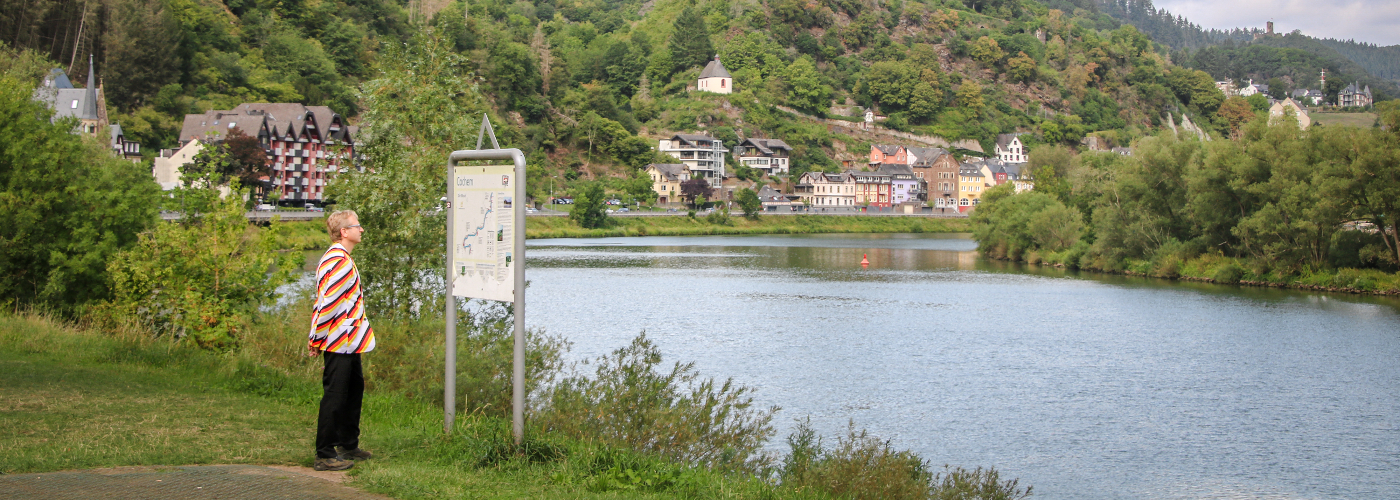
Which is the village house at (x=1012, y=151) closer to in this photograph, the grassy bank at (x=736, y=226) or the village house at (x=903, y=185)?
the village house at (x=903, y=185)

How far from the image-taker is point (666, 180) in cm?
11812

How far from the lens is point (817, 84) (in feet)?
530

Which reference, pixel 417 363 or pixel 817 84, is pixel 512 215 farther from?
pixel 817 84

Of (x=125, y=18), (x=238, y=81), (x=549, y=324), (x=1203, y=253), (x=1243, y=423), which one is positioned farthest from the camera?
(x=238, y=81)

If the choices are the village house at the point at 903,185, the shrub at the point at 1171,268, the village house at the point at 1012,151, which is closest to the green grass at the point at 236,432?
the shrub at the point at 1171,268

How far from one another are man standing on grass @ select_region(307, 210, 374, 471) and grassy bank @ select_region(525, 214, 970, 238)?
73.1 m

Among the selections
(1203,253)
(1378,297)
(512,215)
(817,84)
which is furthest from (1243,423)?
(817,84)

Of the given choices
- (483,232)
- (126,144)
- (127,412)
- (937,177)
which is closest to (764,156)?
(937,177)

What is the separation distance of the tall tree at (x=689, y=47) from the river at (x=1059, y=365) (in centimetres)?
11749

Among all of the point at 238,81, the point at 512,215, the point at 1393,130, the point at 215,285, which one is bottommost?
the point at 215,285

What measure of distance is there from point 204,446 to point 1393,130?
47.1 meters

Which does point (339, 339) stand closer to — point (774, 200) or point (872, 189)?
point (774, 200)

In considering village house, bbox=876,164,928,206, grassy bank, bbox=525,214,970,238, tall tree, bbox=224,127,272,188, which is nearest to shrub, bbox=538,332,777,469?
tall tree, bbox=224,127,272,188

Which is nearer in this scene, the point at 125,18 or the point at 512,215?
the point at 512,215
